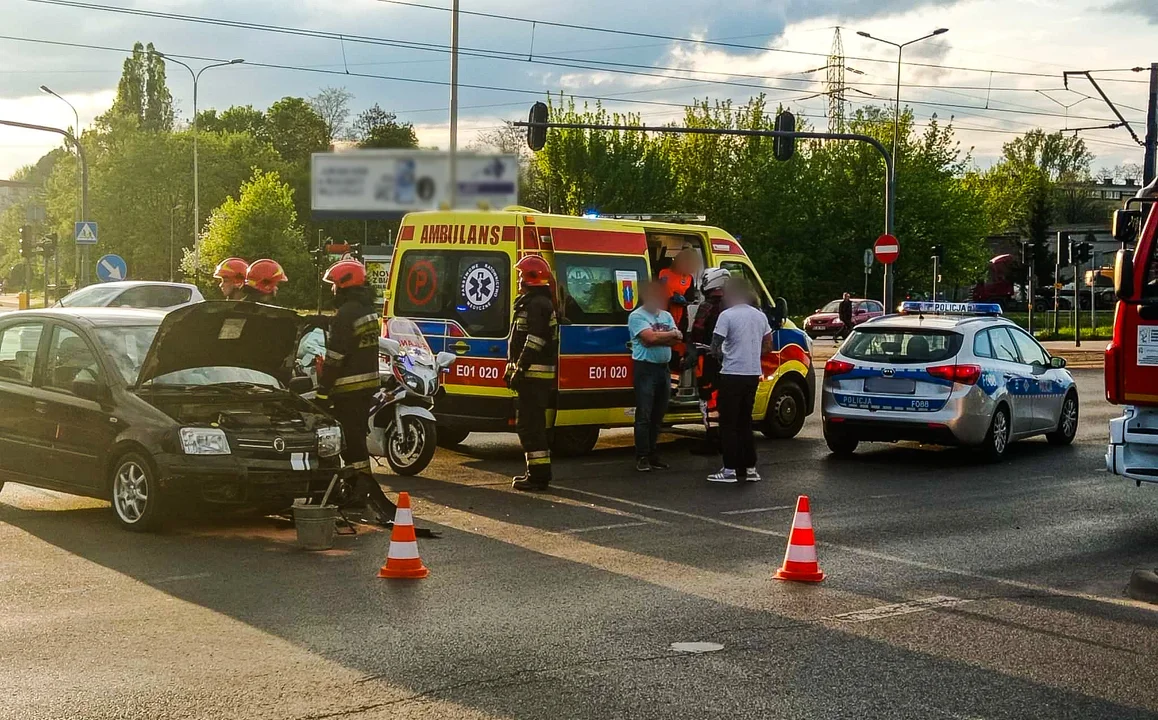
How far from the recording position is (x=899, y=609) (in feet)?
24.6

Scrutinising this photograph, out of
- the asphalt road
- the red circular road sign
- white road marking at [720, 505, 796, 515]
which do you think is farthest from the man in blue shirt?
the red circular road sign

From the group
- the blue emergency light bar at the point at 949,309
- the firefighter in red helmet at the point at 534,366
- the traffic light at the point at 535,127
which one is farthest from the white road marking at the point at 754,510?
the traffic light at the point at 535,127

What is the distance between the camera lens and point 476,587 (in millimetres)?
7840

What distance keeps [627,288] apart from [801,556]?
6.74 meters

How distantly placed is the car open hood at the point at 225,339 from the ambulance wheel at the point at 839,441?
6379 millimetres

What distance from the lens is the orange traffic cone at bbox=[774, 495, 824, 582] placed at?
8.18 meters

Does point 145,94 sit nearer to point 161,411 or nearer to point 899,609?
point 161,411

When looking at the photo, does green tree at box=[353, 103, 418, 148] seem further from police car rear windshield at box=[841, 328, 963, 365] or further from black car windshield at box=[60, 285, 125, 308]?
black car windshield at box=[60, 285, 125, 308]

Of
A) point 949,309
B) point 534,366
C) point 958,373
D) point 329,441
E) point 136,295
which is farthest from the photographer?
point 136,295

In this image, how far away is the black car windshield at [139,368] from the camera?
9797 millimetres

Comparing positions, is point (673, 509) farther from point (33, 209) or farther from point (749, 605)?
point (33, 209)

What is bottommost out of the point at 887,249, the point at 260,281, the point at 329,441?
the point at 329,441

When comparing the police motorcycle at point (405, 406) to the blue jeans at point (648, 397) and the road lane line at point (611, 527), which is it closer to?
the blue jeans at point (648, 397)

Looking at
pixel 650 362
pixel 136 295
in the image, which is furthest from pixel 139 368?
pixel 136 295
